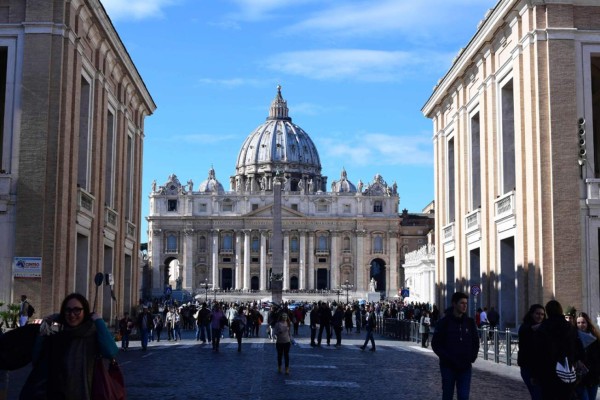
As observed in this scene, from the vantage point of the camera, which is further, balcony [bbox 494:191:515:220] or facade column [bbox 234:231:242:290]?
facade column [bbox 234:231:242:290]

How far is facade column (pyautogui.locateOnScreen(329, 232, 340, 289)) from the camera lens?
123 metres

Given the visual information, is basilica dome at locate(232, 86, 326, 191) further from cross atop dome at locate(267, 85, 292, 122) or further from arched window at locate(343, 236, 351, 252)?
arched window at locate(343, 236, 351, 252)

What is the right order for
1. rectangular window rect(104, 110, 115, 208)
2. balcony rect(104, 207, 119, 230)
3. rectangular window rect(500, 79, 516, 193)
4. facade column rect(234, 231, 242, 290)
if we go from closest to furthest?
rectangular window rect(500, 79, 516, 193) → balcony rect(104, 207, 119, 230) → rectangular window rect(104, 110, 115, 208) → facade column rect(234, 231, 242, 290)

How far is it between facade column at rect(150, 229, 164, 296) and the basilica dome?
2976cm

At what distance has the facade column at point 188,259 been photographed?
121 metres

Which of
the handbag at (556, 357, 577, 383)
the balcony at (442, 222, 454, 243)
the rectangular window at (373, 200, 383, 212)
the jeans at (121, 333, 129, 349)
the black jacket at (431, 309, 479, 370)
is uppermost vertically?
the rectangular window at (373, 200, 383, 212)

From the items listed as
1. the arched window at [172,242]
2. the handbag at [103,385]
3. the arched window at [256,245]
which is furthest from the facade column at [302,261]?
the handbag at [103,385]

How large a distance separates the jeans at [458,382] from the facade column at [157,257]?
110 metres

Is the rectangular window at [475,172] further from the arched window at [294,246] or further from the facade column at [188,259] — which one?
the arched window at [294,246]

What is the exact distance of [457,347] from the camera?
9578 mm

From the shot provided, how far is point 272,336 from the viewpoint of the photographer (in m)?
33.1

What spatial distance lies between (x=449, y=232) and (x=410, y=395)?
20.8 metres

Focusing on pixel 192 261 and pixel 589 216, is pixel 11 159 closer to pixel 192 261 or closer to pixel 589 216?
pixel 589 216

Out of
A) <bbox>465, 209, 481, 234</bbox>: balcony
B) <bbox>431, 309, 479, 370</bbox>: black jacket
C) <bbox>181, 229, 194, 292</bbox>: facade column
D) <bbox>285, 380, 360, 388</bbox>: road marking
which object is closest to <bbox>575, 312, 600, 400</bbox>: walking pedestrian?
<bbox>431, 309, 479, 370</bbox>: black jacket
